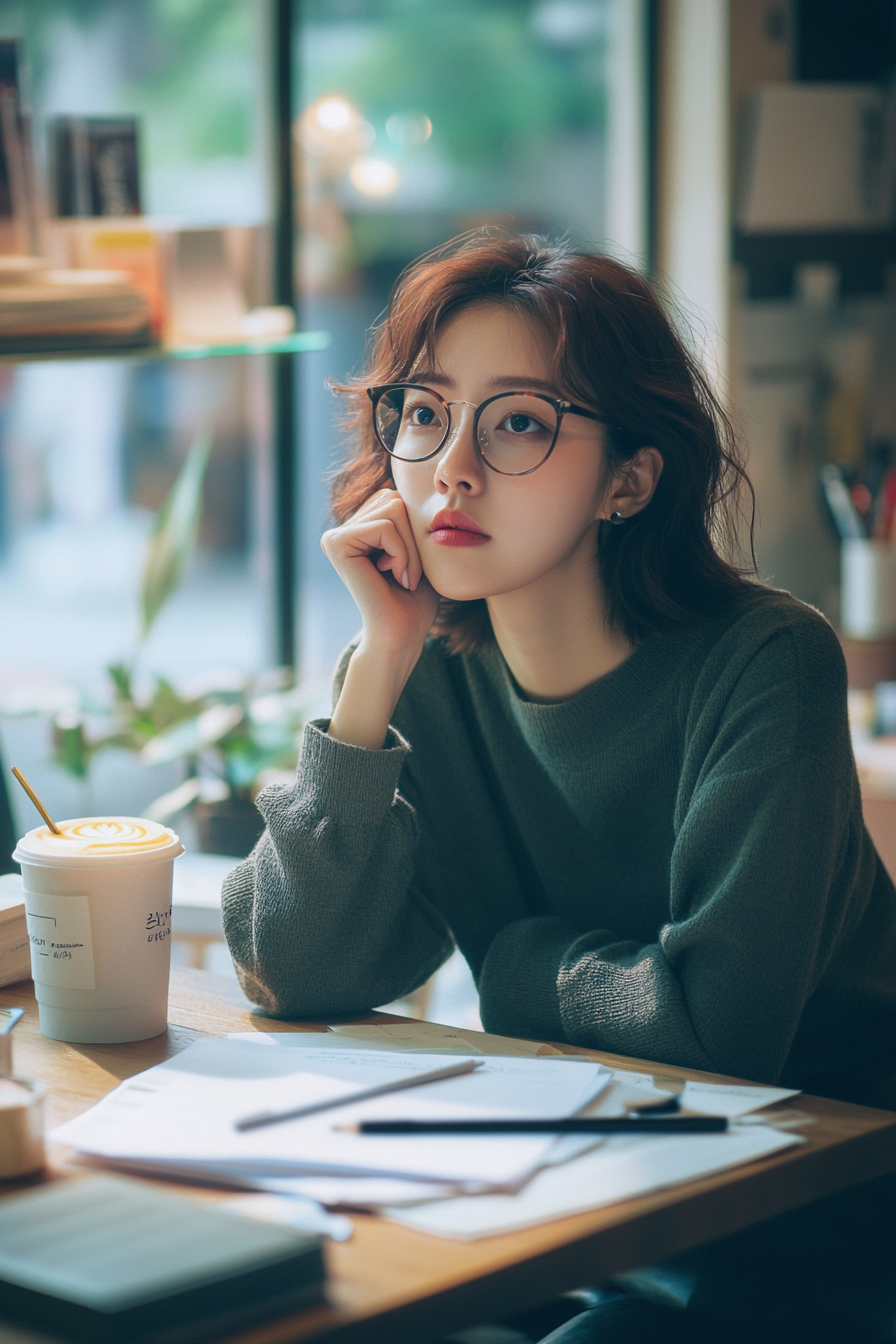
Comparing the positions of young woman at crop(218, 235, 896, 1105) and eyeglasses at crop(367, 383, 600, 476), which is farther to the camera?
eyeglasses at crop(367, 383, 600, 476)

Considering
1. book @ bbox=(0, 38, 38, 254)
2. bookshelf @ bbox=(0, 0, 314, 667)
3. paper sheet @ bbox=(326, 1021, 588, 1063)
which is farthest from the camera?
bookshelf @ bbox=(0, 0, 314, 667)

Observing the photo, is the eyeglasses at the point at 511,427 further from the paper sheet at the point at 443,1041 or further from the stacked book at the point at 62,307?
the stacked book at the point at 62,307

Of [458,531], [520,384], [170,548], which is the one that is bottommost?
[170,548]

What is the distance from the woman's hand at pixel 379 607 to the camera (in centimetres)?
122

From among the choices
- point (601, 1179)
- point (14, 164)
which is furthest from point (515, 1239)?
point (14, 164)

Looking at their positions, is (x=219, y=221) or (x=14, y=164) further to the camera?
(x=219, y=221)

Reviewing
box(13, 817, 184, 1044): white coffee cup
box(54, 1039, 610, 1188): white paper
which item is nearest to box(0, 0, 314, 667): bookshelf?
box(13, 817, 184, 1044): white coffee cup

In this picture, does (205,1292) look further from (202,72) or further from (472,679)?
(202,72)

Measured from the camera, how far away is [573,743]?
1282mm

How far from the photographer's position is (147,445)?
249 cm

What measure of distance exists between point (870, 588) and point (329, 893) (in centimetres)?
167

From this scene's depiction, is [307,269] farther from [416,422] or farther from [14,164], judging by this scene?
[416,422]

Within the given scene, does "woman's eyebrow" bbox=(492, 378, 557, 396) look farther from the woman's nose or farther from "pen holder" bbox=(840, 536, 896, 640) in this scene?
"pen holder" bbox=(840, 536, 896, 640)

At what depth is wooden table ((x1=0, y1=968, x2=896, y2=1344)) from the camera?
0.66 meters
